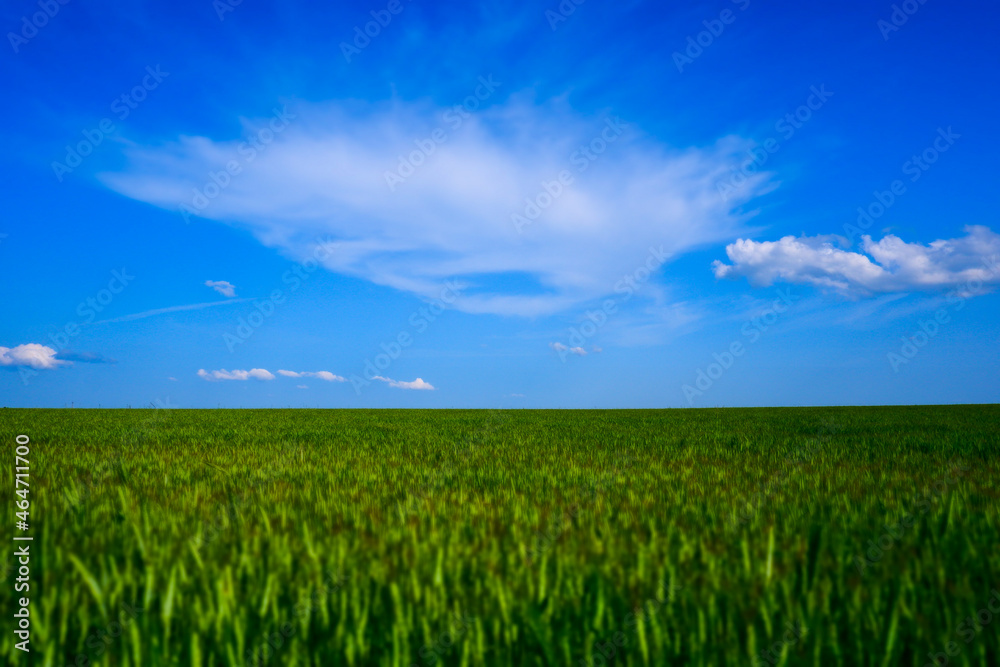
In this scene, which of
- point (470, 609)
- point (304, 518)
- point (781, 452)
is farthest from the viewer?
point (781, 452)

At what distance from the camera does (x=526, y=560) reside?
10.3 feet

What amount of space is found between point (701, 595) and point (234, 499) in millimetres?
4168

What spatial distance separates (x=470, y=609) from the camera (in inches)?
99.2

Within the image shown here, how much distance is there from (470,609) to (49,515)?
3810mm

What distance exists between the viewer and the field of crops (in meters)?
2.29

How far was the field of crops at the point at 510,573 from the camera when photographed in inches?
90.0

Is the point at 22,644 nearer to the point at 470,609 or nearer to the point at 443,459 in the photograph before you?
the point at 470,609

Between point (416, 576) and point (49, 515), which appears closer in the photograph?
point (416, 576)

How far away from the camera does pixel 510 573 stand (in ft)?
9.61

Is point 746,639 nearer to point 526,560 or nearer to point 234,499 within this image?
point 526,560

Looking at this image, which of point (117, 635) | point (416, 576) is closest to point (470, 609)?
point (416, 576)

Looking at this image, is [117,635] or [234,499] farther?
[234,499]

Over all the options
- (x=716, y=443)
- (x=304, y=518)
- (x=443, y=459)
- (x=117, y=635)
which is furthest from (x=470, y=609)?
(x=716, y=443)

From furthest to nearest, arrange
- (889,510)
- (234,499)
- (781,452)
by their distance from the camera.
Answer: (781,452), (234,499), (889,510)
